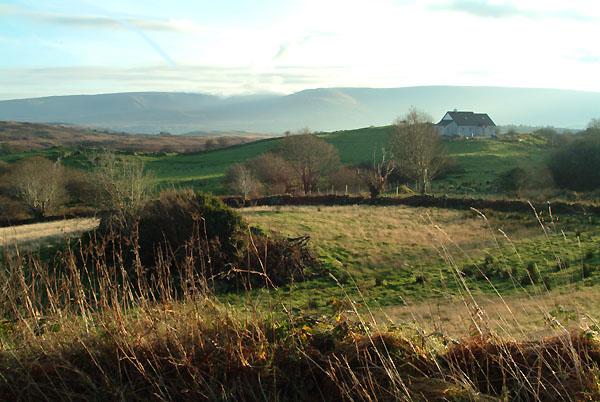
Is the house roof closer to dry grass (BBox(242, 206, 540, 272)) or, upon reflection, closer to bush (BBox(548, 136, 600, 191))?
bush (BBox(548, 136, 600, 191))

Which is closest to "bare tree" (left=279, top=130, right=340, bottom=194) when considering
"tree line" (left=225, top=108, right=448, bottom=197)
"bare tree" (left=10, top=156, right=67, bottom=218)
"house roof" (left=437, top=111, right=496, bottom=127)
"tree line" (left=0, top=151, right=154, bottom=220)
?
"tree line" (left=225, top=108, right=448, bottom=197)

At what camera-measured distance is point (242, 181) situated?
4344 cm

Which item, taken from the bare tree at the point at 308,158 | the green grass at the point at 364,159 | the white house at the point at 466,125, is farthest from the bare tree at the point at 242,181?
the white house at the point at 466,125

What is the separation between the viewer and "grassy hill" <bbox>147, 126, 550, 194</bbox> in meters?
52.9

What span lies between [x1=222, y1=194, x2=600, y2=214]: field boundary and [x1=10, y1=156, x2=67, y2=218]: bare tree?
1452cm

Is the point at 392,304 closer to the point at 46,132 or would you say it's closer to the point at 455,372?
the point at 455,372

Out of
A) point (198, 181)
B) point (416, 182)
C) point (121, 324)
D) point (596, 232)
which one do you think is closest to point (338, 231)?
point (596, 232)

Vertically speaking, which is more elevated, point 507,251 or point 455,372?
point 455,372

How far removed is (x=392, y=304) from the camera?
1468 centimetres

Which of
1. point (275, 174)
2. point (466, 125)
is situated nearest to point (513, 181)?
point (275, 174)

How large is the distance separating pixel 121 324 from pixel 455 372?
2767 millimetres

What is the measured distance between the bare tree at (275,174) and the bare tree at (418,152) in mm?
9964

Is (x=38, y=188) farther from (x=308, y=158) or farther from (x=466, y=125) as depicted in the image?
(x=466, y=125)

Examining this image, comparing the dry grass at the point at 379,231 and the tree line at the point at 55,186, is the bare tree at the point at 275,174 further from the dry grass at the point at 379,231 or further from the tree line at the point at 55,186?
the dry grass at the point at 379,231
